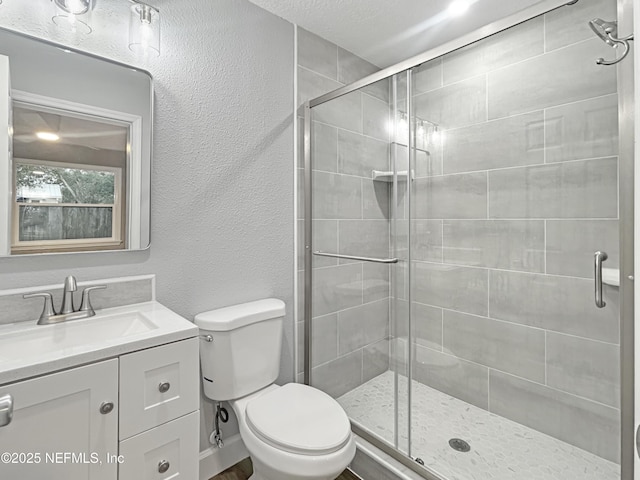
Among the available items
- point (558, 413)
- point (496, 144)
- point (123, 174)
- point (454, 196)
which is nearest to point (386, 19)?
point (496, 144)

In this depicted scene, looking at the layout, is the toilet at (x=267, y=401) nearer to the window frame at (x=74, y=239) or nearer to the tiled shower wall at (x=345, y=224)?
the tiled shower wall at (x=345, y=224)

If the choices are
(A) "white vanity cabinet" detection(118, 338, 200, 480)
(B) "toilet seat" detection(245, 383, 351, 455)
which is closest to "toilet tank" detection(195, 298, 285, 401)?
(B) "toilet seat" detection(245, 383, 351, 455)

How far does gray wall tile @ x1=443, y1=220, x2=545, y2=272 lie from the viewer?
1.55 meters

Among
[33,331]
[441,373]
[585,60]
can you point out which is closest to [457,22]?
[585,60]

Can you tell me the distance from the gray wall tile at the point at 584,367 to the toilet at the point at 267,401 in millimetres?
967

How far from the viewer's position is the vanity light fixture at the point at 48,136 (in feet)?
3.93

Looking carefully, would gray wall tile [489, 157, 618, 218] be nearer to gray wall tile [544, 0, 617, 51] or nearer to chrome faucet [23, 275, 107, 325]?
gray wall tile [544, 0, 617, 51]

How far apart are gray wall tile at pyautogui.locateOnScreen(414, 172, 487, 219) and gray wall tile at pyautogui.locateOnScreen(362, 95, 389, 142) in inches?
12.1

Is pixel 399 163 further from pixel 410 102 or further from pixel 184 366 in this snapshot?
pixel 184 366

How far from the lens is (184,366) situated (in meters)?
1.09

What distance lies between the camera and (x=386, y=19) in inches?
73.0

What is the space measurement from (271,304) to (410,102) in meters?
1.17

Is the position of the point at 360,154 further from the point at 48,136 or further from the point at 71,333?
the point at 71,333

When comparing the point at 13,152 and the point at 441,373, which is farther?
the point at 441,373
